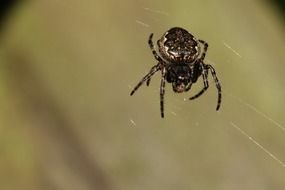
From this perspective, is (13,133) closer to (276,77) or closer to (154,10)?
(154,10)

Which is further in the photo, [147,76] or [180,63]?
[180,63]

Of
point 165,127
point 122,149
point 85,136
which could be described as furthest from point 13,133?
point 165,127

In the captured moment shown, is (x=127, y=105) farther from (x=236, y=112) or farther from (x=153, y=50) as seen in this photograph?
(x=236, y=112)

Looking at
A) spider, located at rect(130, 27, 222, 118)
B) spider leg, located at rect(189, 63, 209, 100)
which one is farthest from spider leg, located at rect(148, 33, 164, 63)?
spider leg, located at rect(189, 63, 209, 100)

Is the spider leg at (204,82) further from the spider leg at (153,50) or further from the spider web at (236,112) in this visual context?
the spider leg at (153,50)

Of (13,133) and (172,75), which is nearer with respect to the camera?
(13,133)

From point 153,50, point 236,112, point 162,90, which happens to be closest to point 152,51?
point 153,50
